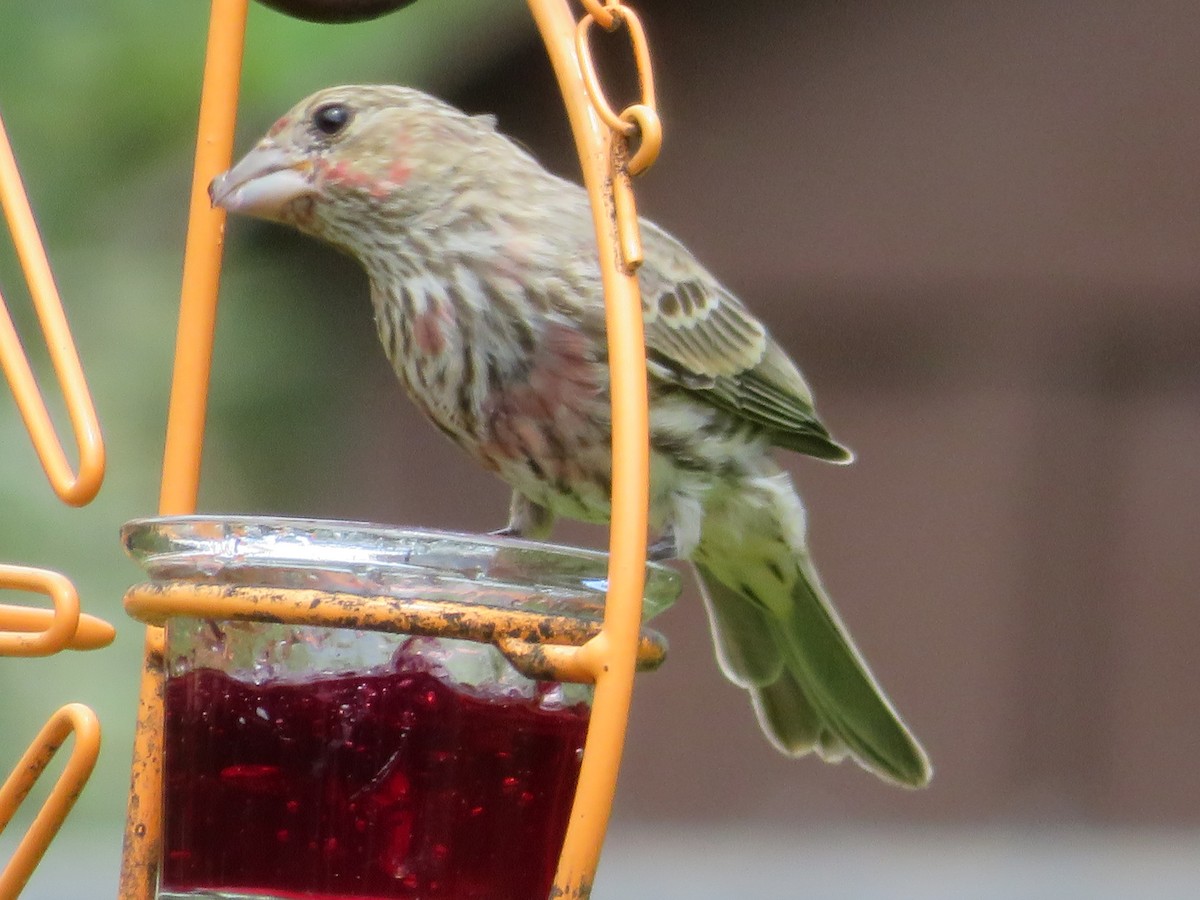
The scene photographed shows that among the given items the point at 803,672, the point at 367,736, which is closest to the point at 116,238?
the point at 803,672

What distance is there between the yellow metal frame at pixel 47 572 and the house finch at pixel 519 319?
44cm

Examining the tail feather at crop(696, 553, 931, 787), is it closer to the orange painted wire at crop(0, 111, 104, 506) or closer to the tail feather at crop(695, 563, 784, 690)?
the tail feather at crop(695, 563, 784, 690)

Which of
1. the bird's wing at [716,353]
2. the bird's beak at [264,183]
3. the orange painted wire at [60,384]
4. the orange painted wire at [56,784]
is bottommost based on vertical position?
the orange painted wire at [56,784]

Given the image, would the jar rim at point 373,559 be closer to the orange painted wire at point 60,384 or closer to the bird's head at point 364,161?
the orange painted wire at point 60,384

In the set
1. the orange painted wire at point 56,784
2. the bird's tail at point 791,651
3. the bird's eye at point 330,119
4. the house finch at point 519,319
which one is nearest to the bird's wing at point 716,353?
the house finch at point 519,319

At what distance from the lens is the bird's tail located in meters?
2.60

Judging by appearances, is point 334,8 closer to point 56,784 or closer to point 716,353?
point 56,784

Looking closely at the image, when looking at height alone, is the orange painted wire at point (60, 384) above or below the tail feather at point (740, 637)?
above

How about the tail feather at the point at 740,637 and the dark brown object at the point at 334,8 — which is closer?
the dark brown object at the point at 334,8

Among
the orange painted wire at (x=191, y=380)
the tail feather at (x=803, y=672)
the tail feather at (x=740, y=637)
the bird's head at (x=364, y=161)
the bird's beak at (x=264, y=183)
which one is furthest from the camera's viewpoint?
the tail feather at (x=740, y=637)

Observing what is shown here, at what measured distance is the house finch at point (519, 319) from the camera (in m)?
2.19

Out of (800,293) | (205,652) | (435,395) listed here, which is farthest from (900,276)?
(205,652)

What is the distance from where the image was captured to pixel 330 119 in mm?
2174

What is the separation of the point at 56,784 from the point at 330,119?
0.90 metres
